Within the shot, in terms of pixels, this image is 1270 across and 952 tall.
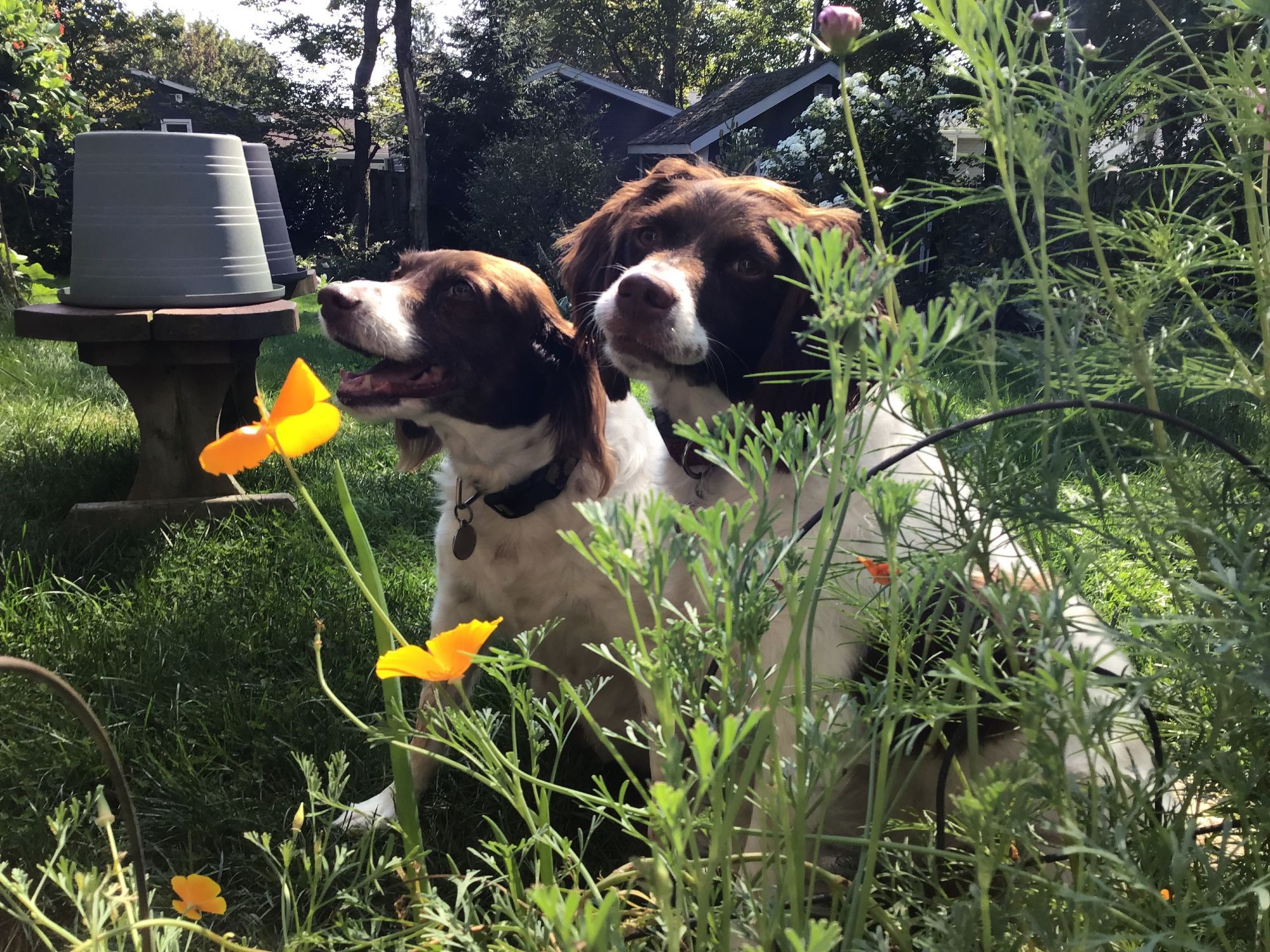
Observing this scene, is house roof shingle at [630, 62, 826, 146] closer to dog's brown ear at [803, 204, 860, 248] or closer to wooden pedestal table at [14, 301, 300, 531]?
wooden pedestal table at [14, 301, 300, 531]

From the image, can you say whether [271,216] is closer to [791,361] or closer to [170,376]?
[170,376]

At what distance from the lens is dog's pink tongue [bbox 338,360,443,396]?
1.99 m

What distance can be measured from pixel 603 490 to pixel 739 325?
48 centimetres

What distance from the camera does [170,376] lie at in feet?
10.4

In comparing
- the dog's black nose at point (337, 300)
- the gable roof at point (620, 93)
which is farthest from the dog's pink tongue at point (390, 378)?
the gable roof at point (620, 93)

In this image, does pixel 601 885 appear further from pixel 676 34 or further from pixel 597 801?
pixel 676 34

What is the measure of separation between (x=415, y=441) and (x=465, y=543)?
18.2 inches

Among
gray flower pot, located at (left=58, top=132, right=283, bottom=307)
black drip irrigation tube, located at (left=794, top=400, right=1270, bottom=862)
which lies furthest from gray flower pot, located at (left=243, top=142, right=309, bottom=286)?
black drip irrigation tube, located at (left=794, top=400, right=1270, bottom=862)

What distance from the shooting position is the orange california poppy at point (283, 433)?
0.66 meters

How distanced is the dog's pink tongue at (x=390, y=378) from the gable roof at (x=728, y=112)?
13.2 m

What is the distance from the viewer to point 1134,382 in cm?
79

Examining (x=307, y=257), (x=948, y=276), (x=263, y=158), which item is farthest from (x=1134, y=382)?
(x=307, y=257)

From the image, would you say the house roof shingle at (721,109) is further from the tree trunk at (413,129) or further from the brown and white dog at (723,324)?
the brown and white dog at (723,324)

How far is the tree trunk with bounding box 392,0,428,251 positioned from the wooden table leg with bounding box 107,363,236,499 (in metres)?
13.6
